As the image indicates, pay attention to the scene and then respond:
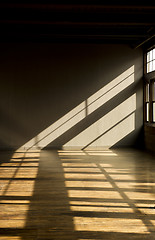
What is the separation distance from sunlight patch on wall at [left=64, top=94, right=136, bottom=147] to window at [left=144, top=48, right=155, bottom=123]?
45cm

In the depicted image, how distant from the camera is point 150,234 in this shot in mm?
2912

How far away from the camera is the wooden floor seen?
2992 mm

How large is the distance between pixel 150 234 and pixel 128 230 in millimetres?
224

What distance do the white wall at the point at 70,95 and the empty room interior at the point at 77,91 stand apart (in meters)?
0.03

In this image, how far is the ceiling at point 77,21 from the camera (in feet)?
19.9

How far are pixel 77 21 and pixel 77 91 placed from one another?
294 cm

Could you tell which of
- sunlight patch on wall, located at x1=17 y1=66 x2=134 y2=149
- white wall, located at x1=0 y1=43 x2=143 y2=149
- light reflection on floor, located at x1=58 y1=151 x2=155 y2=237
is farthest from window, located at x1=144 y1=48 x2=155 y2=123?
light reflection on floor, located at x1=58 y1=151 x2=155 y2=237

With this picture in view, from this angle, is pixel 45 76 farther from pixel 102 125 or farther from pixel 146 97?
pixel 146 97

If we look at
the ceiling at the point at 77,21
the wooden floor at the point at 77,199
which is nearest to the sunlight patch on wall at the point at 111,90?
the ceiling at the point at 77,21

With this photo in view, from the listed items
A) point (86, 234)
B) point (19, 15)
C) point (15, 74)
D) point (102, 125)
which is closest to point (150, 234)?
point (86, 234)

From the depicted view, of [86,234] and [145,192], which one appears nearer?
[86,234]

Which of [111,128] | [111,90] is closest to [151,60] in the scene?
[111,90]

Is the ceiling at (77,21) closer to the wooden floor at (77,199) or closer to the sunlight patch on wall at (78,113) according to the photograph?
the sunlight patch on wall at (78,113)

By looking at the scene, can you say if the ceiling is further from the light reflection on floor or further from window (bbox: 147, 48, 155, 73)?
the light reflection on floor
